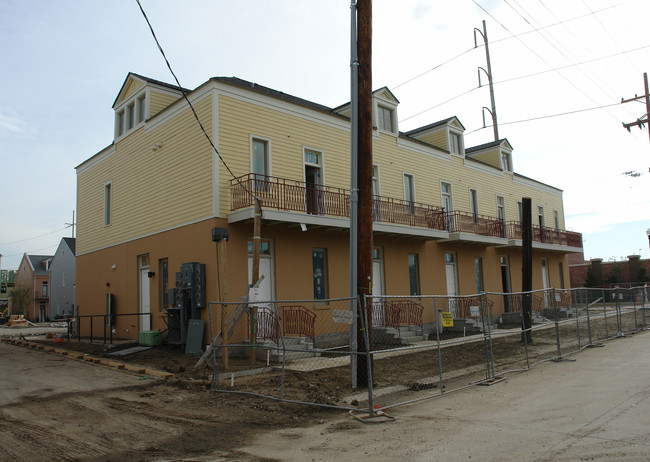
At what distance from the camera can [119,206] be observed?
61.3ft

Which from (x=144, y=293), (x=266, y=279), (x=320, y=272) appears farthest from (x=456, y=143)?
(x=144, y=293)

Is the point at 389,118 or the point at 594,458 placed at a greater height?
the point at 389,118

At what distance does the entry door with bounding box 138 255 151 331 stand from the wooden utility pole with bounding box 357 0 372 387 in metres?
9.85

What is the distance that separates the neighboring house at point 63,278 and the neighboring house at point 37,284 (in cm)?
188

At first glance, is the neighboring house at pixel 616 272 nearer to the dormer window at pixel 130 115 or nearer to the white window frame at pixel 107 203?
the white window frame at pixel 107 203

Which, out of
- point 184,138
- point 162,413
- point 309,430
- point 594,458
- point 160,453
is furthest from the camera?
point 184,138

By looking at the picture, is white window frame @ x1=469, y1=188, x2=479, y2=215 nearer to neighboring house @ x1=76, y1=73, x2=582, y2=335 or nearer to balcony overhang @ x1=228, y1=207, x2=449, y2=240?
neighboring house @ x1=76, y1=73, x2=582, y2=335

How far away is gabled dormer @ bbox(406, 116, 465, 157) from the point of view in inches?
906

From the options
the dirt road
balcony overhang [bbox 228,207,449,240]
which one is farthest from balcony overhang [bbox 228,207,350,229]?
the dirt road

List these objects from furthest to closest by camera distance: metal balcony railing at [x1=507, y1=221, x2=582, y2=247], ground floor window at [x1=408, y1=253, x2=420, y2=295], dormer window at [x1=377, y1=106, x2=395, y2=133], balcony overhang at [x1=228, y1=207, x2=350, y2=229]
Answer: metal balcony railing at [x1=507, y1=221, x2=582, y2=247]
ground floor window at [x1=408, y1=253, x2=420, y2=295]
dormer window at [x1=377, y1=106, x2=395, y2=133]
balcony overhang at [x1=228, y1=207, x2=350, y2=229]

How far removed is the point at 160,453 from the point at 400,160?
628 inches

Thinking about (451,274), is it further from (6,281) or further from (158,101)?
(6,281)

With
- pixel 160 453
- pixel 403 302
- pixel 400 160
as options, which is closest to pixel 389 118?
pixel 400 160

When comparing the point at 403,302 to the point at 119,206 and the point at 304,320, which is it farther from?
the point at 119,206
